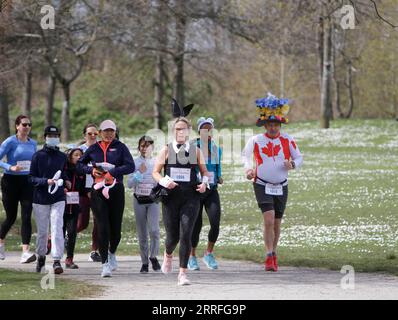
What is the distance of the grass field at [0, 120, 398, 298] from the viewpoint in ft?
48.9

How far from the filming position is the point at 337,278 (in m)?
12.2

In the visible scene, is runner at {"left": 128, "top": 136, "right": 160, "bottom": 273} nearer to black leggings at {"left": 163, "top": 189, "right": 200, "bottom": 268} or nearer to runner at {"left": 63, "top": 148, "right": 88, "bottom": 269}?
runner at {"left": 63, "top": 148, "right": 88, "bottom": 269}

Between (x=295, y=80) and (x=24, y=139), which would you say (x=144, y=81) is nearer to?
(x=295, y=80)

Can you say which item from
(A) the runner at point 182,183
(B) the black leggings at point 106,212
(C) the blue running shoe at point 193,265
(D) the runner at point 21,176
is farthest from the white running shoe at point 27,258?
(A) the runner at point 182,183

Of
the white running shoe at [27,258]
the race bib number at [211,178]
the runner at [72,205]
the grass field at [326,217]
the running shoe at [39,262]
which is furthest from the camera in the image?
the grass field at [326,217]

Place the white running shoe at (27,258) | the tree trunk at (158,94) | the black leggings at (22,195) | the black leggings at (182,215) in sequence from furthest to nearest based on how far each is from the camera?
the tree trunk at (158,94) < the black leggings at (22,195) < the white running shoe at (27,258) < the black leggings at (182,215)

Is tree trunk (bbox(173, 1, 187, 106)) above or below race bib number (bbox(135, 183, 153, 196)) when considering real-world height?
above

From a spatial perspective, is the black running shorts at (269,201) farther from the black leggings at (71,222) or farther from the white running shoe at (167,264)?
the black leggings at (71,222)

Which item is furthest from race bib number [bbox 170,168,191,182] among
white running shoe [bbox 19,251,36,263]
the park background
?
white running shoe [bbox 19,251,36,263]

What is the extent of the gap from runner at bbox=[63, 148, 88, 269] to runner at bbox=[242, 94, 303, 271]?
7.97 ft

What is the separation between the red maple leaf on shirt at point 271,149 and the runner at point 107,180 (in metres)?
1.86

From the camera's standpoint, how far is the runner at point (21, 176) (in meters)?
14.2

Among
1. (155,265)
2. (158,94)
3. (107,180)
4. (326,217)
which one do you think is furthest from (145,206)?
(158,94)

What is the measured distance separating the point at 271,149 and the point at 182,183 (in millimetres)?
1913
